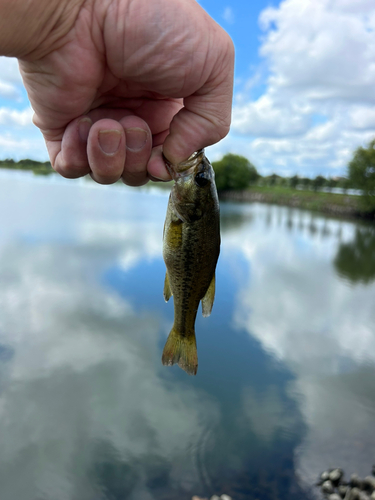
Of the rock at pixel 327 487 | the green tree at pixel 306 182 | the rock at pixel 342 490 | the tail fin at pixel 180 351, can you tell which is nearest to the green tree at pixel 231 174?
the green tree at pixel 306 182

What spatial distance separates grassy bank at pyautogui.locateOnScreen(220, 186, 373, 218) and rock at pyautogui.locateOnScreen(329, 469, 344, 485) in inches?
2286

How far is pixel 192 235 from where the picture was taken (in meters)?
2.45

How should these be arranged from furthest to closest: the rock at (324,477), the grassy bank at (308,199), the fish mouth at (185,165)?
the grassy bank at (308,199) → the rock at (324,477) → the fish mouth at (185,165)

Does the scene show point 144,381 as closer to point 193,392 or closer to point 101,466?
point 193,392

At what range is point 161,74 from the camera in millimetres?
1950

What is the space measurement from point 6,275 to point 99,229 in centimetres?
1179

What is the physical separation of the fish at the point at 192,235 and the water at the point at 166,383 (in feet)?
27.1

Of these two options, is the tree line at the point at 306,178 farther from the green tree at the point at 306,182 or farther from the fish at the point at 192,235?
the fish at the point at 192,235

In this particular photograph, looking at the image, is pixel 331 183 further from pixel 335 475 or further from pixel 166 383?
pixel 335 475

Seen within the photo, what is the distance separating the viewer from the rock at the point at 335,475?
29.6 ft

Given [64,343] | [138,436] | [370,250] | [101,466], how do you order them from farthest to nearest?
[370,250] → [64,343] → [138,436] → [101,466]

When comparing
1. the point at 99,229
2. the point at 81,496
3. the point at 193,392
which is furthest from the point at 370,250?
the point at 81,496

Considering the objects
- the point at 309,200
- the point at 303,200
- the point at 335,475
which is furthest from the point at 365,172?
the point at 335,475

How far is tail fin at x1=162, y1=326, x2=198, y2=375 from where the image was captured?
9.00 ft
